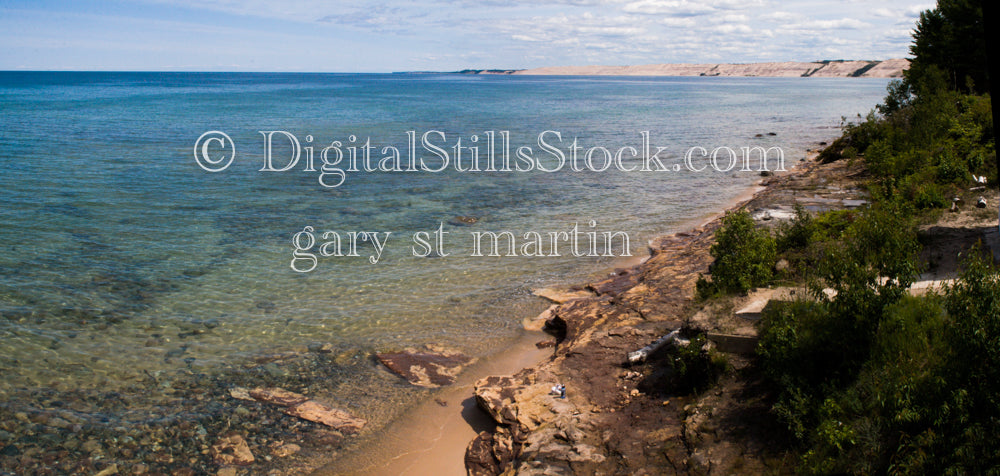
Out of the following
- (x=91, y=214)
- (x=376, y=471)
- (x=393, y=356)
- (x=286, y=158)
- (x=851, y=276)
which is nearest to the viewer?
(x=851, y=276)

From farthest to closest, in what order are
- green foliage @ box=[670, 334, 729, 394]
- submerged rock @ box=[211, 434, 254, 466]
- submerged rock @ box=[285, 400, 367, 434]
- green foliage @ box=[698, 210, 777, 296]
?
green foliage @ box=[698, 210, 777, 296] → submerged rock @ box=[285, 400, 367, 434] → submerged rock @ box=[211, 434, 254, 466] → green foliage @ box=[670, 334, 729, 394]

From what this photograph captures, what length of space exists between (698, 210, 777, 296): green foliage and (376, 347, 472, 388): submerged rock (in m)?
4.95

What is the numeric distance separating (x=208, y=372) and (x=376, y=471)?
4.65m

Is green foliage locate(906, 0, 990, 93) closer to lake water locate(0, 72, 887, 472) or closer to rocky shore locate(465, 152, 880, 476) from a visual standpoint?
lake water locate(0, 72, 887, 472)

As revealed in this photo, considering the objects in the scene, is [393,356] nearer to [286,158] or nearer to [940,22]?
[286,158]

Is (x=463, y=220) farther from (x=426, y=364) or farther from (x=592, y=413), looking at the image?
(x=592, y=413)

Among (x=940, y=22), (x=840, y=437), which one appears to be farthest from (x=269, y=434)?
(x=940, y=22)

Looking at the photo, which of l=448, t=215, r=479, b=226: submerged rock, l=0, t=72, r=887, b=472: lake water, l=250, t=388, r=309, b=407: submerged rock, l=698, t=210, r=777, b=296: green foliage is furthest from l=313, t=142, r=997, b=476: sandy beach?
l=448, t=215, r=479, b=226: submerged rock

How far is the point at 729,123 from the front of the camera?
62.8 metres

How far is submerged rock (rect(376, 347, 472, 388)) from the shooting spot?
38.1ft

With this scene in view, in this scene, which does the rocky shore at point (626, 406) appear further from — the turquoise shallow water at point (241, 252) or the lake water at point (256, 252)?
the turquoise shallow water at point (241, 252)

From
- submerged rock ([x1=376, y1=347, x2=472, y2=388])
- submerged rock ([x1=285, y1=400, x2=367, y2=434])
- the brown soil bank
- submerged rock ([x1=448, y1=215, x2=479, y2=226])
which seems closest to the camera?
the brown soil bank

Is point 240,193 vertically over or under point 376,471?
over

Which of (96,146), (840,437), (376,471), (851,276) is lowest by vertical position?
(376,471)
